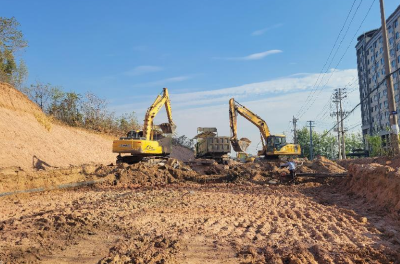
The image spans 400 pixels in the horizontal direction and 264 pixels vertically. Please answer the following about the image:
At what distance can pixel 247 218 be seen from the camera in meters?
7.49

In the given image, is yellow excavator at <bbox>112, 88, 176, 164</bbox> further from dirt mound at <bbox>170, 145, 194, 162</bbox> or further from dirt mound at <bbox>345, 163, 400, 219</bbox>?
dirt mound at <bbox>170, 145, 194, 162</bbox>

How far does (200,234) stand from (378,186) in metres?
6.34

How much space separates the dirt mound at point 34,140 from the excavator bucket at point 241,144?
1267cm

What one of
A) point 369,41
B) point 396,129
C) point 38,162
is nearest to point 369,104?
point 369,41

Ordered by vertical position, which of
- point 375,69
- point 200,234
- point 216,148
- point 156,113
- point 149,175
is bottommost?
point 200,234

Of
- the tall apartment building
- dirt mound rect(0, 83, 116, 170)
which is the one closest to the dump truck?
dirt mound rect(0, 83, 116, 170)

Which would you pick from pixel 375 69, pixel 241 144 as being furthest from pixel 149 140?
pixel 375 69

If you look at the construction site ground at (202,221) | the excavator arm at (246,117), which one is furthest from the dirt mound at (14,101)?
the excavator arm at (246,117)

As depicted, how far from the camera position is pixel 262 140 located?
25031 millimetres

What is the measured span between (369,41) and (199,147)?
59555 mm

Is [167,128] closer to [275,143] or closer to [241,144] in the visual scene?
[241,144]

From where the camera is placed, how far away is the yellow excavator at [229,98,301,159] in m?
23.7

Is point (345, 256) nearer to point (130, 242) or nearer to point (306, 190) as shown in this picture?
point (130, 242)

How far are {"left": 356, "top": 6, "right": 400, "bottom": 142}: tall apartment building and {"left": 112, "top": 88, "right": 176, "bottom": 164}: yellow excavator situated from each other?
2031 inches
